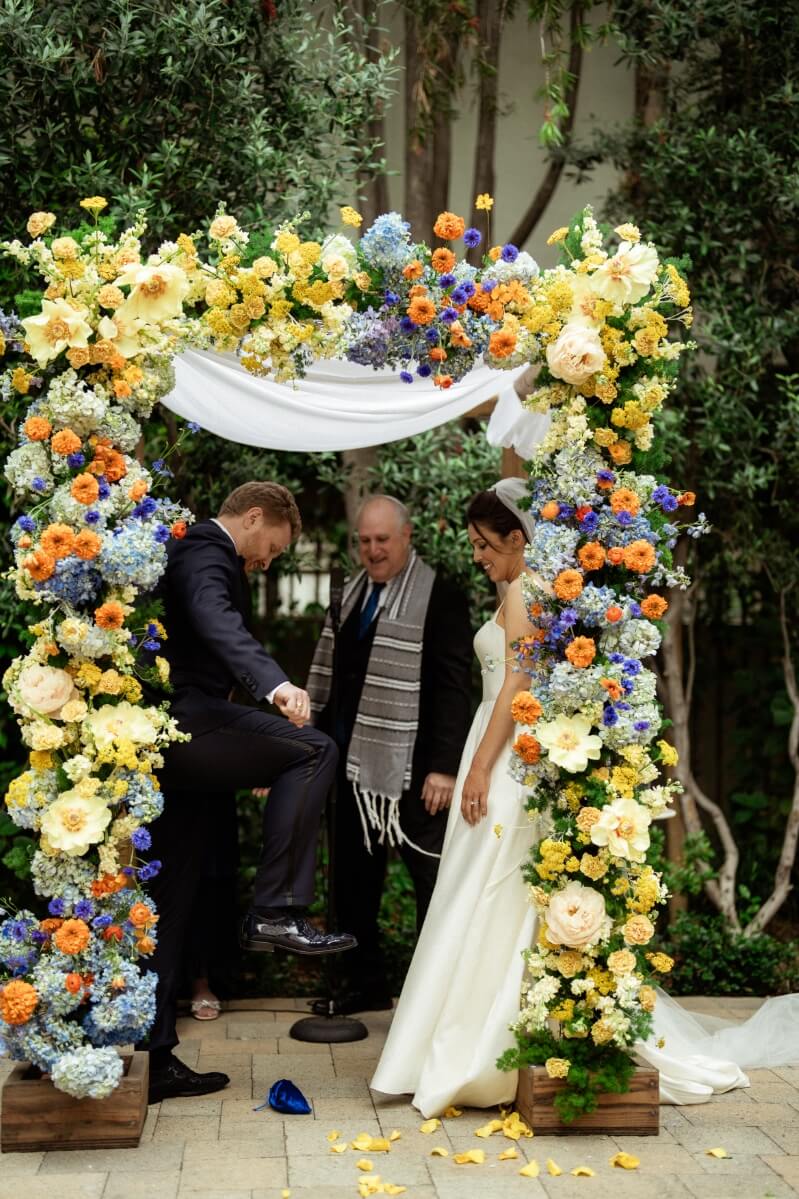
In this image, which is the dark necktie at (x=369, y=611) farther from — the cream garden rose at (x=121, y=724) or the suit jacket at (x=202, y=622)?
the cream garden rose at (x=121, y=724)

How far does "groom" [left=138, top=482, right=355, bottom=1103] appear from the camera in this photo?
4.68 metres

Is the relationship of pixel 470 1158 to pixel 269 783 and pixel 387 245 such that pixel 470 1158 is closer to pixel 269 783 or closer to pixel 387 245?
pixel 269 783

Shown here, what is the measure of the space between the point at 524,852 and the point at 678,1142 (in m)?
0.98

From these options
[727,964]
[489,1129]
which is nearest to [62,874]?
[489,1129]

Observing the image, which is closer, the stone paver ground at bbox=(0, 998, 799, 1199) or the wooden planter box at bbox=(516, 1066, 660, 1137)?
the stone paver ground at bbox=(0, 998, 799, 1199)

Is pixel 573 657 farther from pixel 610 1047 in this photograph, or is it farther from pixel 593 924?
pixel 610 1047

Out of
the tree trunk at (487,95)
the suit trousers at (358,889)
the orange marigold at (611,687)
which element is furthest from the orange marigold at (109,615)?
the tree trunk at (487,95)

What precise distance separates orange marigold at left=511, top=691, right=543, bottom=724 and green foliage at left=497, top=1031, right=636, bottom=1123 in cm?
96

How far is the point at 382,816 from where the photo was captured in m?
5.82

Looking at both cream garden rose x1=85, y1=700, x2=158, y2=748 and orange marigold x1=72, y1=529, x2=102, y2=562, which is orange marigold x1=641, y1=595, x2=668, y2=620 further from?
orange marigold x1=72, y1=529, x2=102, y2=562

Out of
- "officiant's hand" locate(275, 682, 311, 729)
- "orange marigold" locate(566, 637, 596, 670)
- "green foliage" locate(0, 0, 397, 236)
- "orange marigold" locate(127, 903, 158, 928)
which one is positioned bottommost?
"orange marigold" locate(127, 903, 158, 928)

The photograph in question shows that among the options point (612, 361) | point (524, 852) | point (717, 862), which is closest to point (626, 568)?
point (612, 361)

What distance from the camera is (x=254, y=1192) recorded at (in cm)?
400

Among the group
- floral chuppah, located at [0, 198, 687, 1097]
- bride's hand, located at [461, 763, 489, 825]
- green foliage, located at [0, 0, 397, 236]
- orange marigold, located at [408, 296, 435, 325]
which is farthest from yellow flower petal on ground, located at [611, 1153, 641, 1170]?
green foliage, located at [0, 0, 397, 236]
